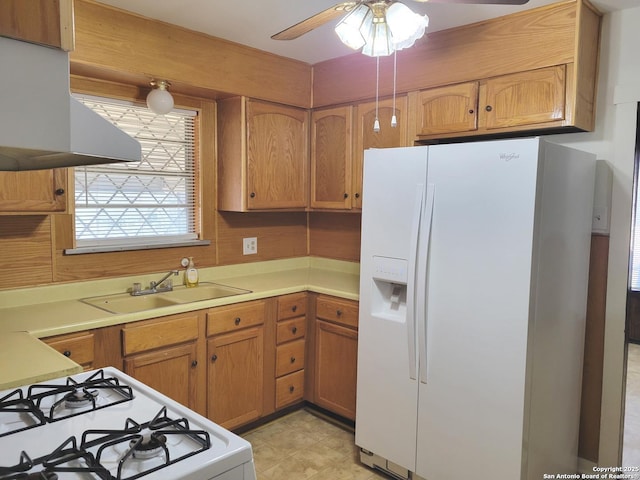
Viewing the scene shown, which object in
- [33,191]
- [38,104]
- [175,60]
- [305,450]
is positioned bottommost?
[305,450]

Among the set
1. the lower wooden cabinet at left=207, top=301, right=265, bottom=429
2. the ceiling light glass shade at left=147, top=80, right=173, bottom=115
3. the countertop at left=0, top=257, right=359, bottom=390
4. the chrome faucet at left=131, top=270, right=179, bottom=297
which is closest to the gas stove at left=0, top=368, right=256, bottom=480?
the countertop at left=0, top=257, right=359, bottom=390

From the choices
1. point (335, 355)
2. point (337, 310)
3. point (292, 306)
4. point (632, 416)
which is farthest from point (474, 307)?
point (632, 416)

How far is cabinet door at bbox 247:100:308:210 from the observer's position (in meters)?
3.05

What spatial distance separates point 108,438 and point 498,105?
2237 mm

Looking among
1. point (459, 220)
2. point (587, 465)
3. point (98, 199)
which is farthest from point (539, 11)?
point (98, 199)

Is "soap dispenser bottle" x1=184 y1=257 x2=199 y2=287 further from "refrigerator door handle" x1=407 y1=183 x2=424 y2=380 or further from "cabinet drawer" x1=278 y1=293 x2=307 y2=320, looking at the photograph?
"refrigerator door handle" x1=407 y1=183 x2=424 y2=380

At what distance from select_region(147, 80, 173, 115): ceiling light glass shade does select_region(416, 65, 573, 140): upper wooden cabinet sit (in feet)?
4.59

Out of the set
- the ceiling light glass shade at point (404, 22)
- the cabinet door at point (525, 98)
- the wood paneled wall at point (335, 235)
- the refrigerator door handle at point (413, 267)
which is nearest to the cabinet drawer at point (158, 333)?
the refrigerator door handle at point (413, 267)

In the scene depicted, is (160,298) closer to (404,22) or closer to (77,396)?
(77,396)

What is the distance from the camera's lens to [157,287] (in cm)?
285

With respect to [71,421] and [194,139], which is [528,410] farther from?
[194,139]

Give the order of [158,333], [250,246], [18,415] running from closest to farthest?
[18,415] < [158,333] < [250,246]

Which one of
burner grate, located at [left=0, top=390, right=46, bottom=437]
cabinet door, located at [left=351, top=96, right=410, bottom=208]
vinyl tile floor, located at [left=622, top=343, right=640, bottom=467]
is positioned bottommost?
vinyl tile floor, located at [left=622, top=343, right=640, bottom=467]

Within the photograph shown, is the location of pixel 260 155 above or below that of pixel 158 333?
above
